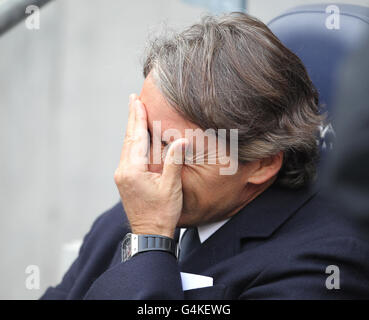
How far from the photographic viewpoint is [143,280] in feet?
4.99

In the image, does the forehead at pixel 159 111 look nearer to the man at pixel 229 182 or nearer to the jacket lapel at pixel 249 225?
the man at pixel 229 182

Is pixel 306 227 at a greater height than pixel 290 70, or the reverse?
pixel 290 70

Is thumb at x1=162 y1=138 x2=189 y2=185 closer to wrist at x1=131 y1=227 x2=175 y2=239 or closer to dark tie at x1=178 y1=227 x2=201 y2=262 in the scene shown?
wrist at x1=131 y1=227 x2=175 y2=239

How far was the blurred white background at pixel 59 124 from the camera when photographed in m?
3.70

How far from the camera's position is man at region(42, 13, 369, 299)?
5.01ft

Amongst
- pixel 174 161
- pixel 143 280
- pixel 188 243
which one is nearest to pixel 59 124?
pixel 188 243

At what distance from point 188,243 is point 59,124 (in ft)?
7.47

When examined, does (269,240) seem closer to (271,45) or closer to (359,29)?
(271,45)

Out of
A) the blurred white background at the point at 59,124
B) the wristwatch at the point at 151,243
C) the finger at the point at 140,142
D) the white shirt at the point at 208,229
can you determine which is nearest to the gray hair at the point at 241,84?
A: the finger at the point at 140,142
